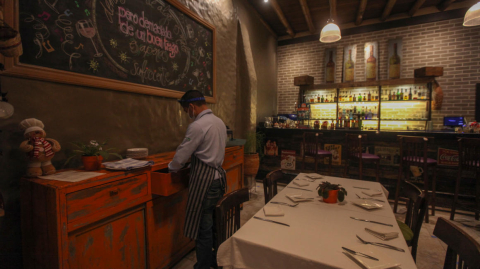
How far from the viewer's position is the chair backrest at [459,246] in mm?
971

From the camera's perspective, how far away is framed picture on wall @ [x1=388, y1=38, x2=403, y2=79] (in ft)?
18.9

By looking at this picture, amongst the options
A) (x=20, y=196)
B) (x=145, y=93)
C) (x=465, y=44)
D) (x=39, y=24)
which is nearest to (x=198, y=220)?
(x=20, y=196)

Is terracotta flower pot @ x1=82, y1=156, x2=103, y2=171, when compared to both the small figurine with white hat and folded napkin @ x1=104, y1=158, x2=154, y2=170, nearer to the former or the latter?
folded napkin @ x1=104, y1=158, x2=154, y2=170

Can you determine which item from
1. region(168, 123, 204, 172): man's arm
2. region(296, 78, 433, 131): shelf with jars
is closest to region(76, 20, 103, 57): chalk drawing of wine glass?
region(168, 123, 204, 172): man's arm

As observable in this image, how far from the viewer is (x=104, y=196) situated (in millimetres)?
1521

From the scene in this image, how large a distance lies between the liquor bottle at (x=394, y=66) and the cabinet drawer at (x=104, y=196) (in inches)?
250

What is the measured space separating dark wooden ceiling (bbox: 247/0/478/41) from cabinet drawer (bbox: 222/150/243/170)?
3478mm

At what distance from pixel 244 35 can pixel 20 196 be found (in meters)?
4.32

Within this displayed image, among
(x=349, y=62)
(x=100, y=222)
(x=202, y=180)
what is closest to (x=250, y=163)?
(x=202, y=180)

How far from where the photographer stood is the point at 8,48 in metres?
1.18

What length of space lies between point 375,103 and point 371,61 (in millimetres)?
1105

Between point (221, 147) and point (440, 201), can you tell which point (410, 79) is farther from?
point (221, 147)

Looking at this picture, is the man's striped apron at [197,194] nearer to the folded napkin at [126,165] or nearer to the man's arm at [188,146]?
the man's arm at [188,146]

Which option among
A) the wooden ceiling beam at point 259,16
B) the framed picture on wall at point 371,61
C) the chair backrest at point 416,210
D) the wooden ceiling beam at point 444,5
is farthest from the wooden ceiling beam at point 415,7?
the chair backrest at point 416,210
